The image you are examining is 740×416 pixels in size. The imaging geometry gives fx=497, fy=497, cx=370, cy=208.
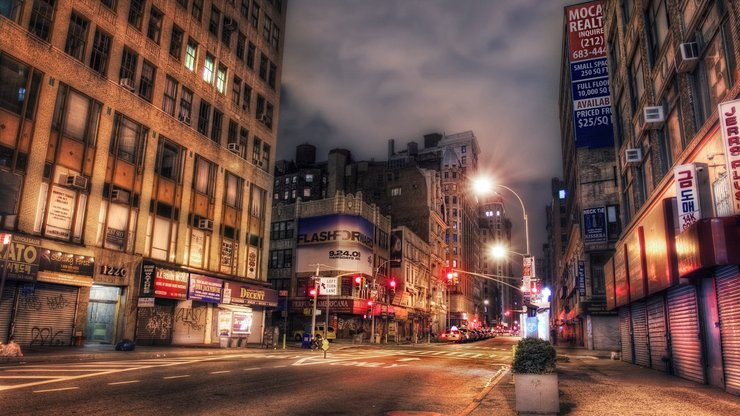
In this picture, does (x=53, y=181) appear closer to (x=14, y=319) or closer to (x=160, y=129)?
(x=14, y=319)

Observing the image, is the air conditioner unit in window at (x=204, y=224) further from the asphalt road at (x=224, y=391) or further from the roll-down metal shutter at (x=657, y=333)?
the roll-down metal shutter at (x=657, y=333)

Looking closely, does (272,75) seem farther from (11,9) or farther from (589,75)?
(589,75)

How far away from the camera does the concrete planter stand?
10.3 metres

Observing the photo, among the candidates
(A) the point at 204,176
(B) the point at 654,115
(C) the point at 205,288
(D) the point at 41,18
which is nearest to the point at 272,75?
(A) the point at 204,176

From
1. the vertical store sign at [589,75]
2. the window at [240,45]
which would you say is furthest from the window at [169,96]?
the vertical store sign at [589,75]

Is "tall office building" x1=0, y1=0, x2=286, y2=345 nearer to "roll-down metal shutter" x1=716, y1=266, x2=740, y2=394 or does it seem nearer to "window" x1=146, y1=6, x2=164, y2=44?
"window" x1=146, y1=6, x2=164, y2=44

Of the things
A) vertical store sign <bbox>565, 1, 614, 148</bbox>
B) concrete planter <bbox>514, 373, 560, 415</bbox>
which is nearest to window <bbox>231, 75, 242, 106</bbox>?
vertical store sign <bbox>565, 1, 614, 148</bbox>

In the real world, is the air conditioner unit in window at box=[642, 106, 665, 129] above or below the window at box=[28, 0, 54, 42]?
below

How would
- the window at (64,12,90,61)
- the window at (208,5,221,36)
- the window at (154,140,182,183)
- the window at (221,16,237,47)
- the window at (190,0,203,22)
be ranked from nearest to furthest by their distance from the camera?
the window at (64,12,90,61) → the window at (154,140,182,183) → the window at (190,0,203,22) → the window at (208,5,221,36) → the window at (221,16,237,47)

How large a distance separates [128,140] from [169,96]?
5575 millimetres

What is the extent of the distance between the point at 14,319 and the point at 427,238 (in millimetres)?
67965

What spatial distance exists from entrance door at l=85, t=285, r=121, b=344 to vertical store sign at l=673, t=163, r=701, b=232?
96.2 feet

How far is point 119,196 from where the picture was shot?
29906 mm

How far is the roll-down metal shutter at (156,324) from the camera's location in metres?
31.2
